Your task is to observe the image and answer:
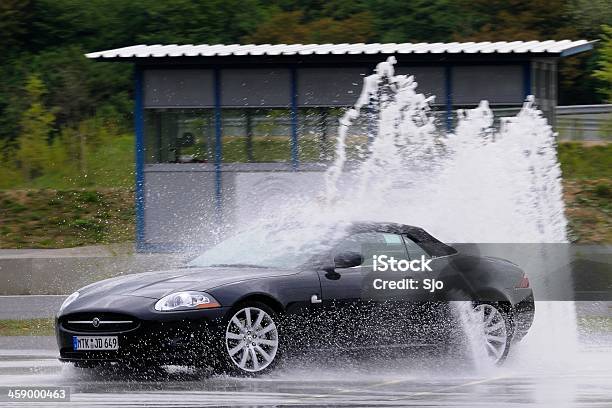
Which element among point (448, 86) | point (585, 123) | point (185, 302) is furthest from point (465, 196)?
point (585, 123)

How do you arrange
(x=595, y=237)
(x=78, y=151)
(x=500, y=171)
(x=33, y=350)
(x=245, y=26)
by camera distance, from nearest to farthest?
1. (x=33, y=350)
2. (x=500, y=171)
3. (x=595, y=237)
4. (x=78, y=151)
5. (x=245, y=26)

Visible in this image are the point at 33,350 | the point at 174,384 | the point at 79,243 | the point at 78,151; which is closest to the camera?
the point at 174,384

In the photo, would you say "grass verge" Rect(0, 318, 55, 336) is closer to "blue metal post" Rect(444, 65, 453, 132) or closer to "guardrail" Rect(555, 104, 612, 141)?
"blue metal post" Rect(444, 65, 453, 132)

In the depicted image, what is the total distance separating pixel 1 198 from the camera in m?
26.1

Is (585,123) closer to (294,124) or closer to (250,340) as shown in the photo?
(294,124)

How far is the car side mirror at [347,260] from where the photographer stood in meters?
11.4

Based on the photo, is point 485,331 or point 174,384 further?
point 485,331

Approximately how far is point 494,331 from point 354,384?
1856 millimetres

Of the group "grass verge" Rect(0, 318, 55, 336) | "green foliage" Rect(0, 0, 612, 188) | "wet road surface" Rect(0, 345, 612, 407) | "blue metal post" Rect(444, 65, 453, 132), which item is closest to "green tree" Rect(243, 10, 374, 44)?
"green foliage" Rect(0, 0, 612, 188)

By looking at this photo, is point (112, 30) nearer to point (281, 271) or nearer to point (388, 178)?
point (388, 178)

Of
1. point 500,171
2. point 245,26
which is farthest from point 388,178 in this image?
point 245,26

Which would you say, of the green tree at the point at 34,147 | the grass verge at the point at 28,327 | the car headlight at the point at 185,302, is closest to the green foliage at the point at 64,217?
the green tree at the point at 34,147

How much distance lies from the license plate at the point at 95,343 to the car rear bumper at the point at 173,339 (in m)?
0.04

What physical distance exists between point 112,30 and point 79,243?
23418mm
